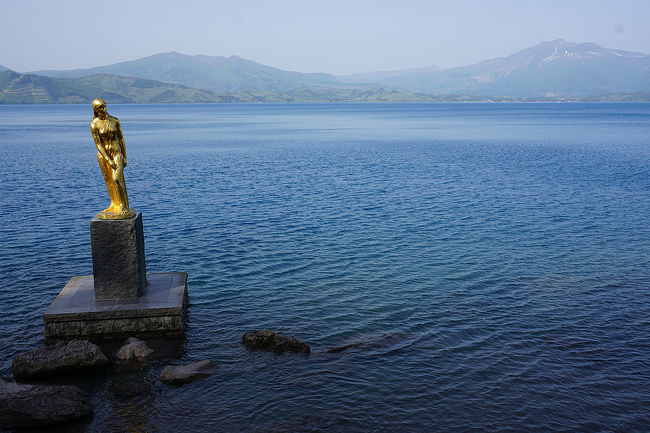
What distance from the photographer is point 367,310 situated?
772 inches

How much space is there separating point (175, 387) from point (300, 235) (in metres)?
16.2

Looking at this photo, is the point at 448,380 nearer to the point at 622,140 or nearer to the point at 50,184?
the point at 50,184

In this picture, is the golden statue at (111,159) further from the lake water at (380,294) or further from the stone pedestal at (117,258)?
the lake water at (380,294)

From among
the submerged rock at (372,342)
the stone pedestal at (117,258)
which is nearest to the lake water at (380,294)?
the submerged rock at (372,342)

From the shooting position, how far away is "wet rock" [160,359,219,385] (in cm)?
1452

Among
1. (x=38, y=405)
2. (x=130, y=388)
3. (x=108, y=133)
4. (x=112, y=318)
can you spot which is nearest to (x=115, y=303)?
(x=112, y=318)

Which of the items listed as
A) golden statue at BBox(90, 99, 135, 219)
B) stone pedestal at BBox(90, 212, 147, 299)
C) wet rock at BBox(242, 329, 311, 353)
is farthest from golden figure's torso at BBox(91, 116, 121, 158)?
wet rock at BBox(242, 329, 311, 353)

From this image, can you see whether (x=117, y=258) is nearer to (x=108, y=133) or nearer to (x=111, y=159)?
(x=111, y=159)

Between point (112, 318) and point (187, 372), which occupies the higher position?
point (112, 318)

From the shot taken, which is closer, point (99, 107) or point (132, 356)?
point (132, 356)

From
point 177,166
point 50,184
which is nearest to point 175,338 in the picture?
point 50,184

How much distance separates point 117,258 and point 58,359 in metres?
3.42

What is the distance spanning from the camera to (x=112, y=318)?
16469 mm

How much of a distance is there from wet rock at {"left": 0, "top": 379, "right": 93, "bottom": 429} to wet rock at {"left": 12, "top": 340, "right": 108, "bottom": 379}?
56.7 inches
